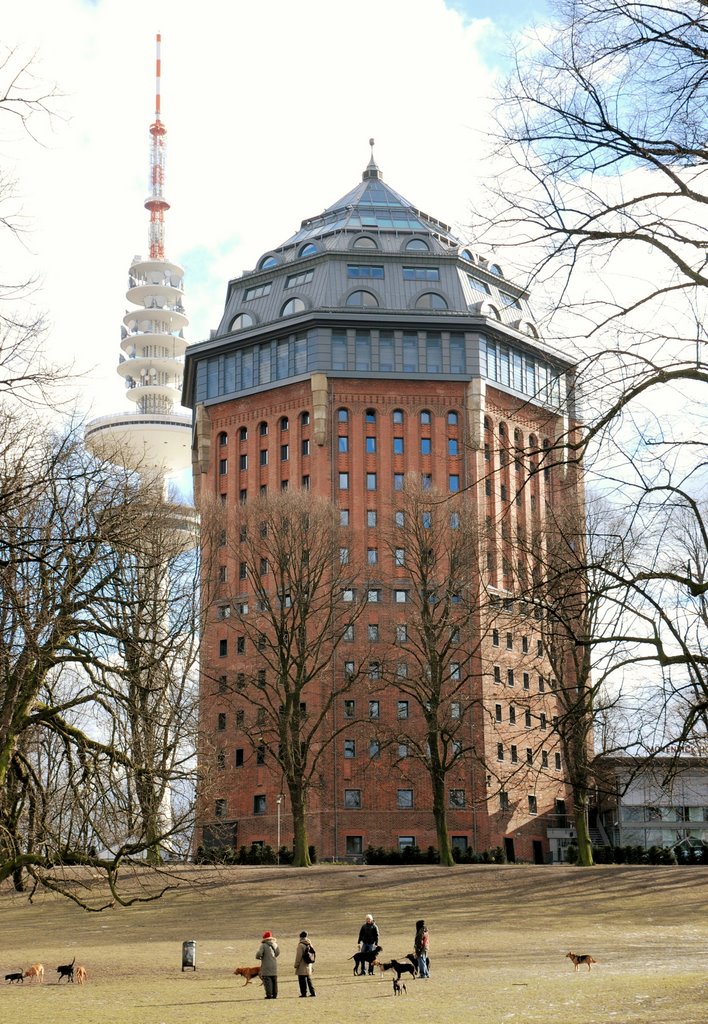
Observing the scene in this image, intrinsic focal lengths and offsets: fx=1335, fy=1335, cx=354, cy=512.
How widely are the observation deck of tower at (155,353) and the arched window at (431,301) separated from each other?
72.2m

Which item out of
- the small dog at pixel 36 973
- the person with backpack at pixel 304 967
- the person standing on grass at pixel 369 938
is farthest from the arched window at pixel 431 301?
the person with backpack at pixel 304 967

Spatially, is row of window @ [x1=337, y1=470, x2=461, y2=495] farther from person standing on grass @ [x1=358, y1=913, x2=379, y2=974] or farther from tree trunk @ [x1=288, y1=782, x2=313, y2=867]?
person standing on grass @ [x1=358, y1=913, x2=379, y2=974]

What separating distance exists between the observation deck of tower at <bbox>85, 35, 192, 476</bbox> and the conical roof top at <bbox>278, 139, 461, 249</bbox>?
2352 inches

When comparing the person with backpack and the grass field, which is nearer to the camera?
the grass field

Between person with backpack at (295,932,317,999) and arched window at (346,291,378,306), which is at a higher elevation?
arched window at (346,291,378,306)

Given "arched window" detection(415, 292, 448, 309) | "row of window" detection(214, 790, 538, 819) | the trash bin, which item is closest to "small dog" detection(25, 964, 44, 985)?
the trash bin

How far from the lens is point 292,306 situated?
88.1m

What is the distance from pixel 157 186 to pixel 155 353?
64.2 ft

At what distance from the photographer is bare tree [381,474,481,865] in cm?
5903

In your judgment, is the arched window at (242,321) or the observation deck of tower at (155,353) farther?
the observation deck of tower at (155,353)

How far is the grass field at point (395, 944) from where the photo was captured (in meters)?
22.4

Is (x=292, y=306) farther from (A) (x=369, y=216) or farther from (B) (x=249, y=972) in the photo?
(B) (x=249, y=972)

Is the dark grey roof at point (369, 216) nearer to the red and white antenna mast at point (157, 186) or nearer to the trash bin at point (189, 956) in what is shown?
the red and white antenna mast at point (157, 186)

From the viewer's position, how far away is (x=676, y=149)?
46.2 feet
